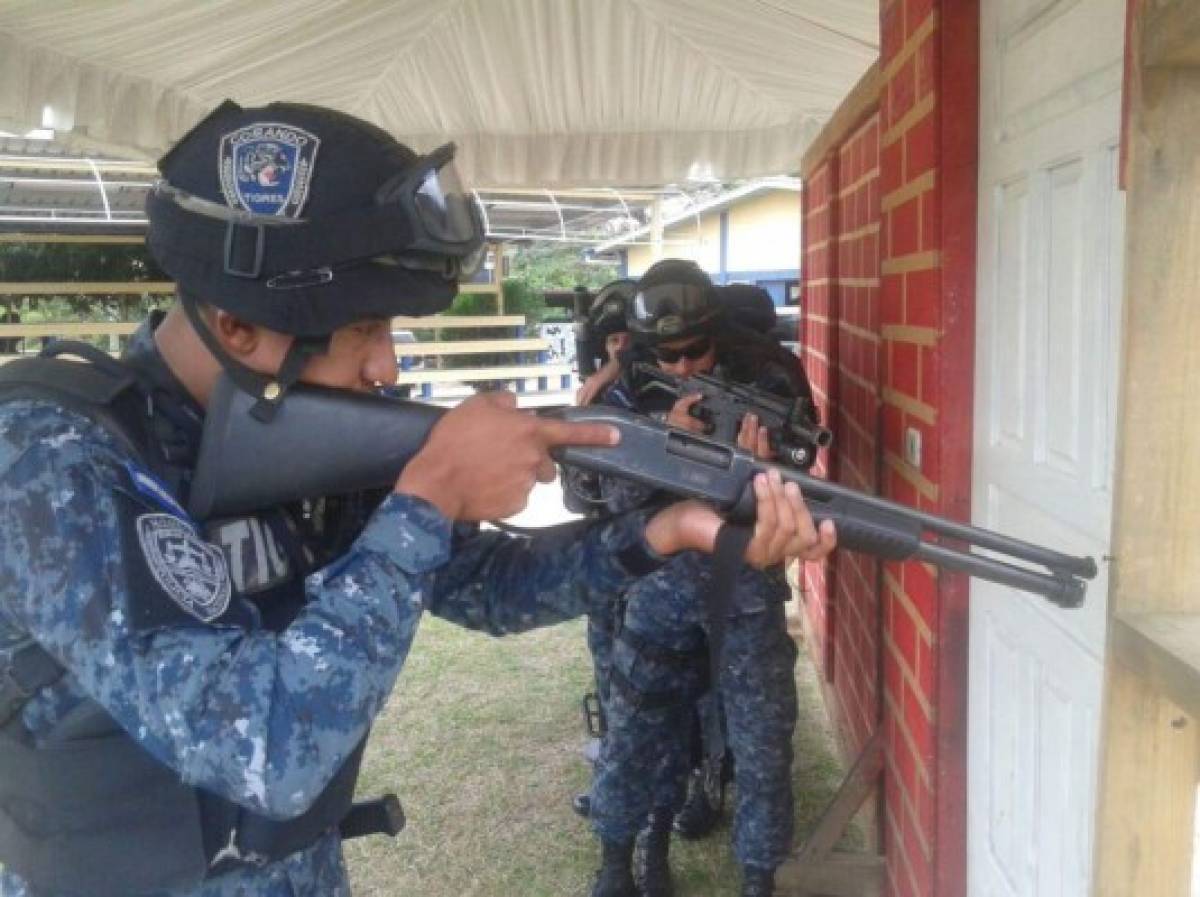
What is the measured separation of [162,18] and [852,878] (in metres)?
3.55

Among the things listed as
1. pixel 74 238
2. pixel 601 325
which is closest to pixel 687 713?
pixel 601 325

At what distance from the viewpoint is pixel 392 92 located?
5184 millimetres

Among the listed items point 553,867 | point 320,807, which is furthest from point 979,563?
point 553,867

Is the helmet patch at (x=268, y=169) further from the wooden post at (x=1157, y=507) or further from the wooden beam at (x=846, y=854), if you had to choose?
the wooden beam at (x=846, y=854)

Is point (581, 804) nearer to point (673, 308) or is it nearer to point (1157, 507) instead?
point (673, 308)

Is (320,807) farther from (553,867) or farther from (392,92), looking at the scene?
(392,92)

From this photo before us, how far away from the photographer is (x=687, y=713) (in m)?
3.29

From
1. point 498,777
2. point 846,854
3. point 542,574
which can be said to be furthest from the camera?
point 498,777

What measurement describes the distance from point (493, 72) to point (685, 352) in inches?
90.6

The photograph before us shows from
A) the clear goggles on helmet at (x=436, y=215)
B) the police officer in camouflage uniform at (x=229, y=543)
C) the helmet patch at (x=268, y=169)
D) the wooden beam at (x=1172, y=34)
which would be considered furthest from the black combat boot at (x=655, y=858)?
the wooden beam at (x=1172, y=34)

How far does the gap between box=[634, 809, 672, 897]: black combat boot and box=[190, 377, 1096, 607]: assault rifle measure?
6.52 ft

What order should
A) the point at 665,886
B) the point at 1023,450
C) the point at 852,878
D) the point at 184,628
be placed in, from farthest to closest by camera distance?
1. the point at 665,886
2. the point at 852,878
3. the point at 1023,450
4. the point at 184,628

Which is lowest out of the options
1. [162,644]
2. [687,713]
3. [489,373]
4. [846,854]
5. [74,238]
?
[846,854]

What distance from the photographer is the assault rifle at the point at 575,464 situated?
4.30 ft
